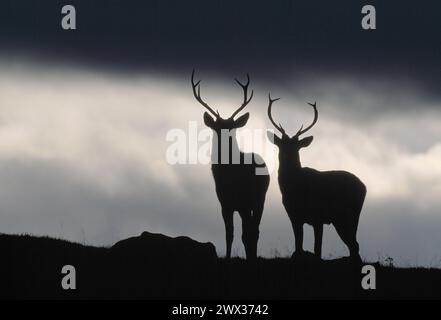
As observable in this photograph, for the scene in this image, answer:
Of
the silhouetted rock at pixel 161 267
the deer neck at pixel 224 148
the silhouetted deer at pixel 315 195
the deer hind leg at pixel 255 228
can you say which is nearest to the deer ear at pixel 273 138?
the silhouetted deer at pixel 315 195

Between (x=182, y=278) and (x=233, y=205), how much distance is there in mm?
3834

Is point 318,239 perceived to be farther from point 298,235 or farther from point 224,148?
point 224,148

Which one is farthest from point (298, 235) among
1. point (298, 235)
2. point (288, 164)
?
point (288, 164)

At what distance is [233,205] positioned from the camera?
57.7ft

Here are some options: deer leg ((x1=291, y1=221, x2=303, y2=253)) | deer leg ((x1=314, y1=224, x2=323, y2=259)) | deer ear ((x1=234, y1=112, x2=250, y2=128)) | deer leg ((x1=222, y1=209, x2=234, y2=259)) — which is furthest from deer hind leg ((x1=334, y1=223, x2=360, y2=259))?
deer ear ((x1=234, y1=112, x2=250, y2=128))

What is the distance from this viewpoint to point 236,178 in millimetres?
17688

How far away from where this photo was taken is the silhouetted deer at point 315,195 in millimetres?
17281

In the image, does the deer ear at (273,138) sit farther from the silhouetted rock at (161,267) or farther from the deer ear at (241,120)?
the silhouetted rock at (161,267)

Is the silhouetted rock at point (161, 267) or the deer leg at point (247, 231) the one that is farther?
the deer leg at point (247, 231)

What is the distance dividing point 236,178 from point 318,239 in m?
2.17
